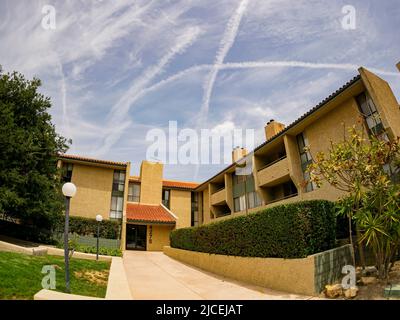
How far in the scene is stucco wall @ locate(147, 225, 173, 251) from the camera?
31.3 metres

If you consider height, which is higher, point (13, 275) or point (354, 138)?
point (354, 138)

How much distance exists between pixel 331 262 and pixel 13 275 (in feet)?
33.0

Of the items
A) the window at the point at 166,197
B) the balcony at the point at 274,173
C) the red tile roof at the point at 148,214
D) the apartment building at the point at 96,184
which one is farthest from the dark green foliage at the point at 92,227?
the balcony at the point at 274,173

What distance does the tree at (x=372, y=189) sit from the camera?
8.70 metres

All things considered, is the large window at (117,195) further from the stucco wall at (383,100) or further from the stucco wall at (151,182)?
the stucco wall at (383,100)

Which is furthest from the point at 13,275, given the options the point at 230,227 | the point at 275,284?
the point at 230,227

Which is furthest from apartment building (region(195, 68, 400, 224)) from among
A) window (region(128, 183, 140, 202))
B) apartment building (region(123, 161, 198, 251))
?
window (region(128, 183, 140, 202))

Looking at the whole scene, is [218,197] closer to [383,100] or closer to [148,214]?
[148,214]

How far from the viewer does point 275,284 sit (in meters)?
10.6

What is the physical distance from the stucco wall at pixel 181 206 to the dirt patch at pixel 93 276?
74.6ft
